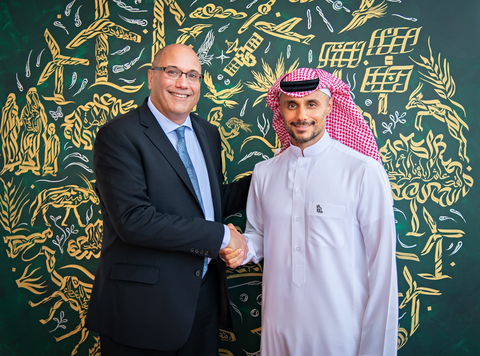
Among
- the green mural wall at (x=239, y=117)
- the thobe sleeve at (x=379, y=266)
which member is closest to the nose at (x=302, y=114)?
the thobe sleeve at (x=379, y=266)

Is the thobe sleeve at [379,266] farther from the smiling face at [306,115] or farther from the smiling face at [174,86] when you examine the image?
the smiling face at [174,86]

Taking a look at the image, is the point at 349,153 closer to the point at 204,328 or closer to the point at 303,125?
the point at 303,125

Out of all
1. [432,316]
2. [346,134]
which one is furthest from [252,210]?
[432,316]

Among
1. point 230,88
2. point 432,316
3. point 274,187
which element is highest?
point 230,88

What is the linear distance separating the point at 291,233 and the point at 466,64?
4.75ft

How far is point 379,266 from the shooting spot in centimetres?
151

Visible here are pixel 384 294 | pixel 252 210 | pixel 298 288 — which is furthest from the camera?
pixel 252 210

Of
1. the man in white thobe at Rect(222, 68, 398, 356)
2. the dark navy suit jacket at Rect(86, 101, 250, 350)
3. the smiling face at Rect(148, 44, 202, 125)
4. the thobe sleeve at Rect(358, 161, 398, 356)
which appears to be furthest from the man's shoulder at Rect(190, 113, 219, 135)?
the thobe sleeve at Rect(358, 161, 398, 356)

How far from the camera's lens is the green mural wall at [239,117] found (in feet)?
6.68

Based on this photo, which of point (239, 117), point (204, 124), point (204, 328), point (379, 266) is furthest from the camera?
point (239, 117)

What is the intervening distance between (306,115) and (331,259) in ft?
2.25

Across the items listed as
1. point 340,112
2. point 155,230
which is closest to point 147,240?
point 155,230

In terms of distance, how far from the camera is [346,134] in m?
1.82

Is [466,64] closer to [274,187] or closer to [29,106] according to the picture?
[274,187]
